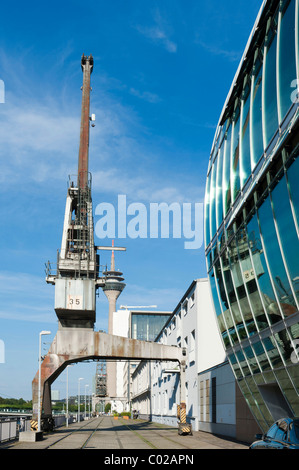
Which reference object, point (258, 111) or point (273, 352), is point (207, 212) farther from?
point (273, 352)

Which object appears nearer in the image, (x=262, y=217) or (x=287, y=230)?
(x=287, y=230)

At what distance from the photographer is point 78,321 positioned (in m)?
45.5

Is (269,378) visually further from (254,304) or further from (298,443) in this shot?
(298,443)

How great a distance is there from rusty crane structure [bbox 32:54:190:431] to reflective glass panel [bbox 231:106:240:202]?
937 inches

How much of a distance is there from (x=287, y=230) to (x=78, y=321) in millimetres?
31587

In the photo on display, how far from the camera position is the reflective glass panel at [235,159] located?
2216 cm

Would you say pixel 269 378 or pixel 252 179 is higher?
pixel 252 179

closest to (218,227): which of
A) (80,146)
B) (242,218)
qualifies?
(242,218)

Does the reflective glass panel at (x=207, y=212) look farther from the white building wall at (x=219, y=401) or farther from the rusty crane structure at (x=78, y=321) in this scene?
the rusty crane structure at (x=78, y=321)

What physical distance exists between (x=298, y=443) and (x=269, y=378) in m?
9.70

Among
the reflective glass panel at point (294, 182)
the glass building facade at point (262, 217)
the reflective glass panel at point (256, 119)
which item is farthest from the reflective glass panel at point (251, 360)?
the reflective glass panel at point (294, 182)

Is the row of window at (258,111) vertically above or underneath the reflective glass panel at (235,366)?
above

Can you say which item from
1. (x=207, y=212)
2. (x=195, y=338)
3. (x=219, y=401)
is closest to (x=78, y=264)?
(x=195, y=338)

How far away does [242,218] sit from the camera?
21.5 m
